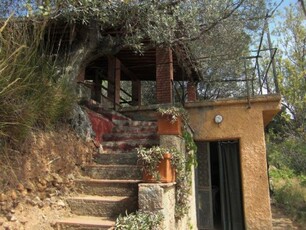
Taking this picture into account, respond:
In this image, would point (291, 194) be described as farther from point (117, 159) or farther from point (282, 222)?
point (117, 159)

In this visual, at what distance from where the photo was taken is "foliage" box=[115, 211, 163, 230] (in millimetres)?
3215

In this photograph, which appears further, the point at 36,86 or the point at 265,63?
the point at 265,63

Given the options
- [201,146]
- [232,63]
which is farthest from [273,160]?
[201,146]

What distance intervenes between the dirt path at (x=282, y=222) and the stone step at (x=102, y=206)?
247 inches

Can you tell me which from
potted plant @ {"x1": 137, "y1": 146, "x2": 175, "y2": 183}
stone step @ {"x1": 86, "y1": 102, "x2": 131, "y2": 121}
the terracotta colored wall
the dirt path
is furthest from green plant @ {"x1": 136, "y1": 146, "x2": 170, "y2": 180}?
the dirt path

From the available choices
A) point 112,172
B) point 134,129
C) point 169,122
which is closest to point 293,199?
point 134,129

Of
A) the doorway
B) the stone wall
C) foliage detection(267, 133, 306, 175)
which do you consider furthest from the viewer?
foliage detection(267, 133, 306, 175)

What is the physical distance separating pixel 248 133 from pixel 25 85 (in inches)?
201

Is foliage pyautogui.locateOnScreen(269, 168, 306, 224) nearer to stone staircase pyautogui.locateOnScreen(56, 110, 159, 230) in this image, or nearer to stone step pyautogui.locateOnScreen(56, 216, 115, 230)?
stone staircase pyautogui.locateOnScreen(56, 110, 159, 230)

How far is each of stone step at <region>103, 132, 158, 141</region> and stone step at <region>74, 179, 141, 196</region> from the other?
5.59 feet

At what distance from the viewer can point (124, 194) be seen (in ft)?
13.5

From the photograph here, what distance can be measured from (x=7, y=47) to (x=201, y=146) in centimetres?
539

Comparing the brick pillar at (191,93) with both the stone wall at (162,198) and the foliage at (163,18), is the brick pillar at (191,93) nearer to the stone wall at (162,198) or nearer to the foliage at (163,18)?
the foliage at (163,18)

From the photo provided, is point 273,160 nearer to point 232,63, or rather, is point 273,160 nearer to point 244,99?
point 232,63
